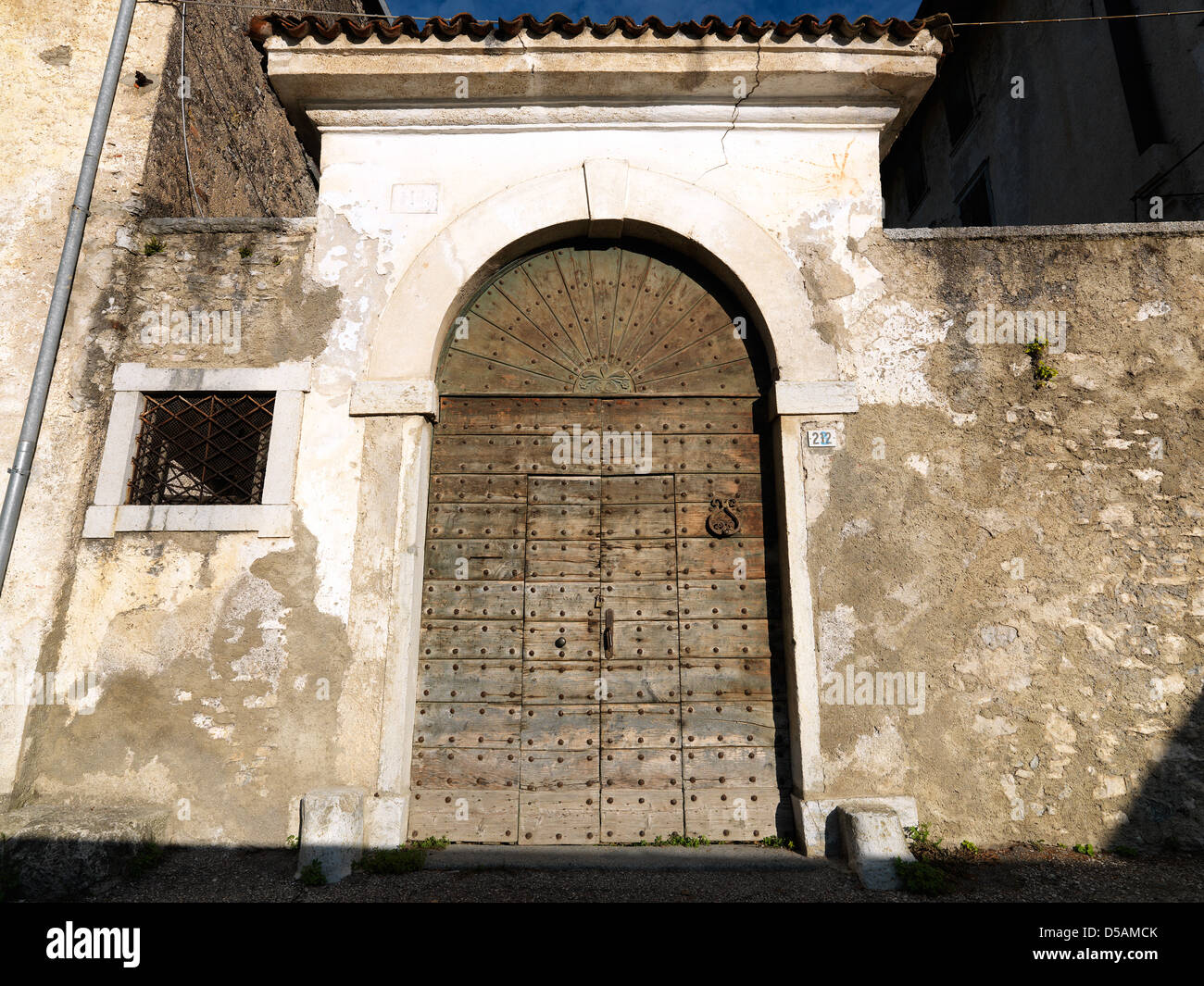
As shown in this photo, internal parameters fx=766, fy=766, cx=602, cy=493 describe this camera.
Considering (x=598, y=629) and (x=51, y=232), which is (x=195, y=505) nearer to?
(x=51, y=232)

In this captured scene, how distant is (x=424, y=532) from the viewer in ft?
A: 15.3

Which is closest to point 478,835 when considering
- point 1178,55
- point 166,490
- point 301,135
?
point 166,490

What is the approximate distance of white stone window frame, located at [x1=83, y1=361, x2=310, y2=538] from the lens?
4414 mm

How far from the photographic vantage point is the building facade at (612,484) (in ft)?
13.6

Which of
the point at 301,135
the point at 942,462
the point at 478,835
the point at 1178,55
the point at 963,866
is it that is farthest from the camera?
the point at 1178,55

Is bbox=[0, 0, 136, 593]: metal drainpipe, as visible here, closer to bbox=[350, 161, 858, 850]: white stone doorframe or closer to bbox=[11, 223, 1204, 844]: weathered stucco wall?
bbox=[11, 223, 1204, 844]: weathered stucco wall

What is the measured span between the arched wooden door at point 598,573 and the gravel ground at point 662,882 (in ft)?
1.35

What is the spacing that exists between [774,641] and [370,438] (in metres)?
2.68

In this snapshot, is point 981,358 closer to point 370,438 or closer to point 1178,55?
point 370,438

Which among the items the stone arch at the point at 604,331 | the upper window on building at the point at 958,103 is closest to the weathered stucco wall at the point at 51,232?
the stone arch at the point at 604,331

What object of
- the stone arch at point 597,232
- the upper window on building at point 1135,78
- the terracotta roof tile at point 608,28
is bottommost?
the stone arch at point 597,232

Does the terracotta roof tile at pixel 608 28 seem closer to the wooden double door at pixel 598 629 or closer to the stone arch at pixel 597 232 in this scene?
the stone arch at pixel 597 232

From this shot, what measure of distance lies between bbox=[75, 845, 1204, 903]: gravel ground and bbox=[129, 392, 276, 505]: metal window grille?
6.44ft

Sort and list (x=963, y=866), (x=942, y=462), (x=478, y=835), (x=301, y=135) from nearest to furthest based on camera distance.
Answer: (x=963, y=866) → (x=478, y=835) → (x=942, y=462) → (x=301, y=135)
